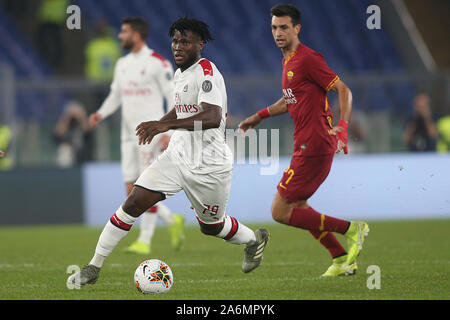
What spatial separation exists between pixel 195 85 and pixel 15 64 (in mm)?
12428

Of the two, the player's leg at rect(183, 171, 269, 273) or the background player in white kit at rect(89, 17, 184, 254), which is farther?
the background player in white kit at rect(89, 17, 184, 254)

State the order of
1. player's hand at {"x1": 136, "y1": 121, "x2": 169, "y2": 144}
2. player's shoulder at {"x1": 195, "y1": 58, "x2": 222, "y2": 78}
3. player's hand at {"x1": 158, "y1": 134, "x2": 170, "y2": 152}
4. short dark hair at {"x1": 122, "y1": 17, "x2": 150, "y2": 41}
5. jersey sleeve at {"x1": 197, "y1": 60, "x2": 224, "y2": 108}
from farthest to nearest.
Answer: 1. short dark hair at {"x1": 122, "y1": 17, "x2": 150, "y2": 41}
2. player's hand at {"x1": 158, "y1": 134, "x2": 170, "y2": 152}
3. player's shoulder at {"x1": 195, "y1": 58, "x2": 222, "y2": 78}
4. jersey sleeve at {"x1": 197, "y1": 60, "x2": 224, "y2": 108}
5. player's hand at {"x1": 136, "y1": 121, "x2": 169, "y2": 144}

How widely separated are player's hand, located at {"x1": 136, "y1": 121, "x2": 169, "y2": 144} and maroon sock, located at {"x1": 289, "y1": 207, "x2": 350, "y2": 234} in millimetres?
1606

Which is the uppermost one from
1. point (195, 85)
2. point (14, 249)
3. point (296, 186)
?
point (195, 85)

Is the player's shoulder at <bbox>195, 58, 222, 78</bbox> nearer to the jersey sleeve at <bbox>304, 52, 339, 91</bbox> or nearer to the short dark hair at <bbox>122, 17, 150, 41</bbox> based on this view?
the jersey sleeve at <bbox>304, 52, 339, 91</bbox>

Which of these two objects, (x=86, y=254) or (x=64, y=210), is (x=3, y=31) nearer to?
(x=64, y=210)

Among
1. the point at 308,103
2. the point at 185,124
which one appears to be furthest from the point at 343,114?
the point at 185,124

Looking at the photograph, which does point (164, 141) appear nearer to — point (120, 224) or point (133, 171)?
point (133, 171)

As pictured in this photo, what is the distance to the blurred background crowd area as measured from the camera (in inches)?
560

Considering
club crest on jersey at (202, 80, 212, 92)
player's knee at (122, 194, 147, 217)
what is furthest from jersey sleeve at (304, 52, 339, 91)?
player's knee at (122, 194, 147, 217)

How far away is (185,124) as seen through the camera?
20.8 feet

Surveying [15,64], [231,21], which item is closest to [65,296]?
[15,64]

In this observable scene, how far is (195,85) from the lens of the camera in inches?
262

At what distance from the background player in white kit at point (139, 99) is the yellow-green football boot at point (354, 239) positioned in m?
2.85
